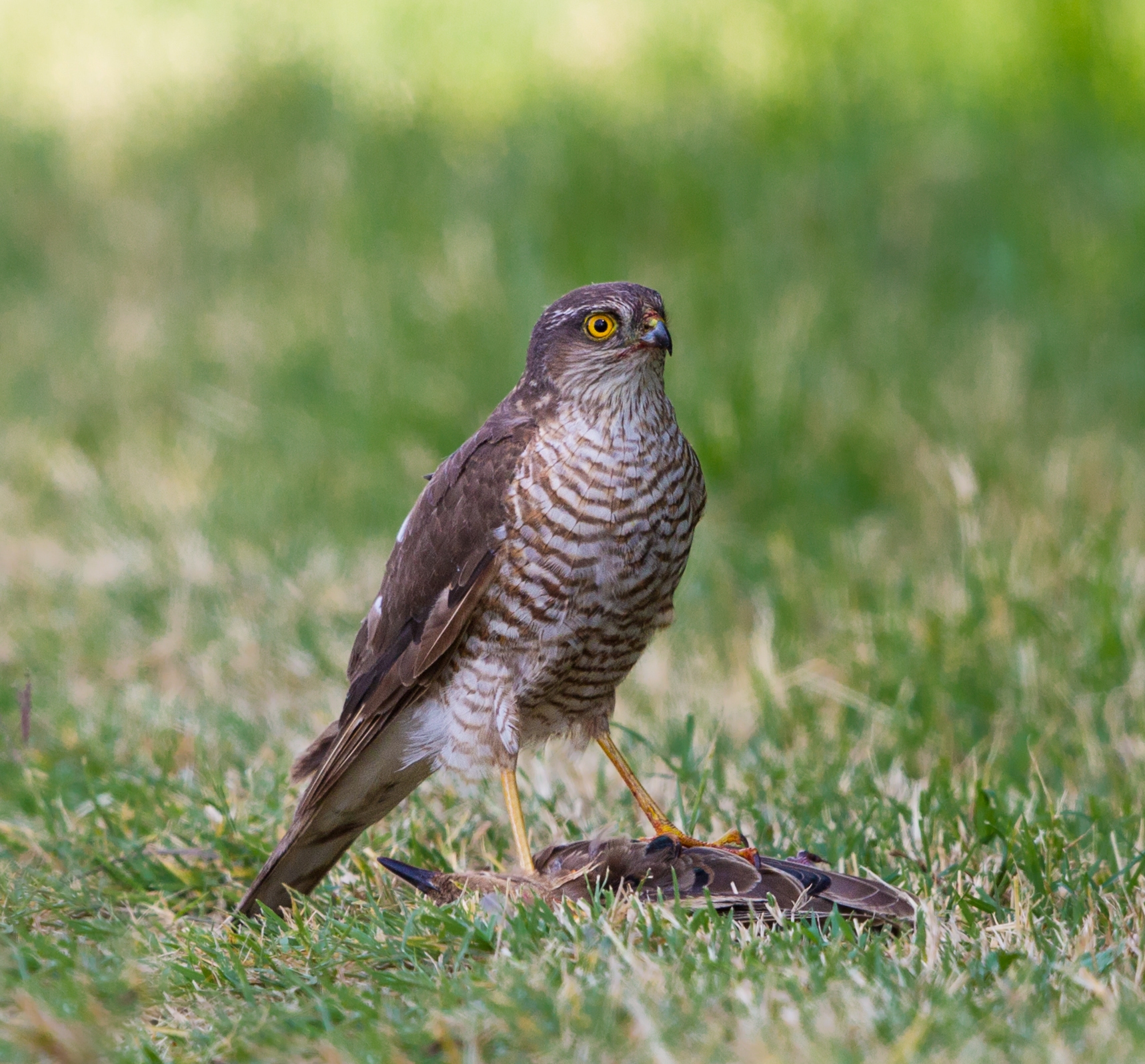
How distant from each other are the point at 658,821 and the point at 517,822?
1.10 feet

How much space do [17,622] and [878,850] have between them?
149 inches

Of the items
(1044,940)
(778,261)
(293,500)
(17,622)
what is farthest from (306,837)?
(778,261)

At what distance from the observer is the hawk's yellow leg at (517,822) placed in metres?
3.38

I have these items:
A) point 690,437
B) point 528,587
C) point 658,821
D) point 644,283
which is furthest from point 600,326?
point 644,283

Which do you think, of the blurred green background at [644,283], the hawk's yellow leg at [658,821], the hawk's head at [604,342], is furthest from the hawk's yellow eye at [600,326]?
the blurred green background at [644,283]

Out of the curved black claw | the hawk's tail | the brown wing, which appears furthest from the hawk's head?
the curved black claw

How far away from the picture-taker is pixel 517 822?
136 inches

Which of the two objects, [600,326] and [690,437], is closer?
[600,326]

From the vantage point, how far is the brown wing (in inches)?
139

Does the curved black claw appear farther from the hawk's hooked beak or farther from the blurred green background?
the blurred green background

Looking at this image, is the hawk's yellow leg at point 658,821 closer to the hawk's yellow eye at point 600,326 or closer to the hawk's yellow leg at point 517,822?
the hawk's yellow leg at point 517,822

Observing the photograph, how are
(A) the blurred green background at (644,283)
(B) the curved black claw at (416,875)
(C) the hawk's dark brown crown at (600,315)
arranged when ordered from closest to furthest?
(B) the curved black claw at (416,875)
(C) the hawk's dark brown crown at (600,315)
(A) the blurred green background at (644,283)

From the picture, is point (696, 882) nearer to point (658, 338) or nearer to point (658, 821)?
point (658, 821)

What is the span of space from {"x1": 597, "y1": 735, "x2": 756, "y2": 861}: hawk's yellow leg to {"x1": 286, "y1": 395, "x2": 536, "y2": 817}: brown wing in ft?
1.54
